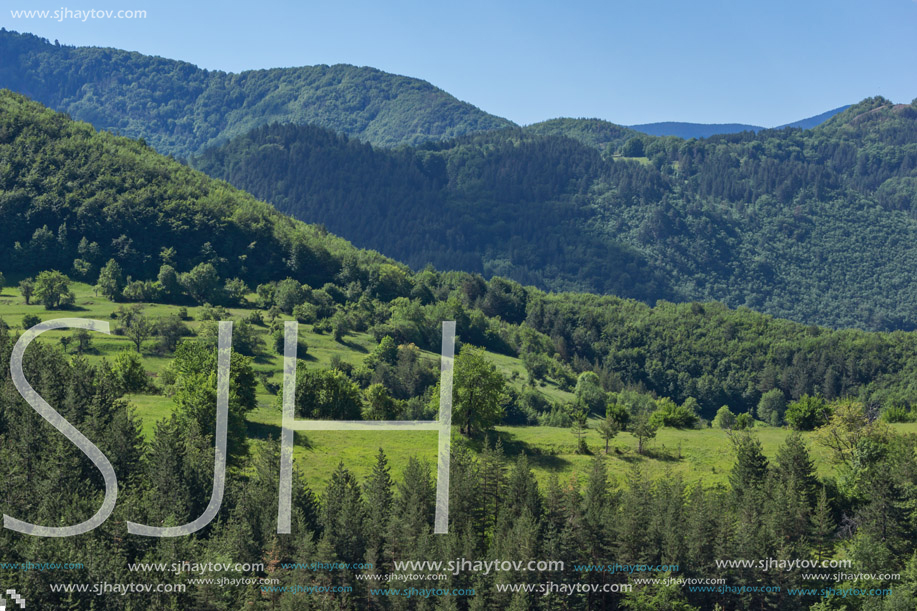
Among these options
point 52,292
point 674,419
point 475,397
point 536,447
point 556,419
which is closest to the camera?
point 536,447

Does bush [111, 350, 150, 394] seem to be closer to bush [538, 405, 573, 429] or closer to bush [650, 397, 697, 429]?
bush [538, 405, 573, 429]

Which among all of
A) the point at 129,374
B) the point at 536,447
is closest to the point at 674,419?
the point at 536,447

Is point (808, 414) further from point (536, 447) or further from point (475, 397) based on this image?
point (475, 397)

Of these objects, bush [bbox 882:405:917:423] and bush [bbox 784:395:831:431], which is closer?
bush [bbox 784:395:831:431]

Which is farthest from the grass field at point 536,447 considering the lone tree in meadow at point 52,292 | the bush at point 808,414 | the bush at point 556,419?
the lone tree in meadow at point 52,292

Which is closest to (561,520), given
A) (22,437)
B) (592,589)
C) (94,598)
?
(592,589)

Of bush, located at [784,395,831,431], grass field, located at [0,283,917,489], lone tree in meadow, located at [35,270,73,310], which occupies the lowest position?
grass field, located at [0,283,917,489]

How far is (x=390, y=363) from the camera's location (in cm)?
16762

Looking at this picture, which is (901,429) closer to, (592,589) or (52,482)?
(592,589)

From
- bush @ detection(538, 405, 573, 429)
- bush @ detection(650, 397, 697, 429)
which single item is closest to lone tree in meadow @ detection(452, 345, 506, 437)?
bush @ detection(650, 397, 697, 429)

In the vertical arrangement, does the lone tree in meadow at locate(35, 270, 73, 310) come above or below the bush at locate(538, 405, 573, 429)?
above

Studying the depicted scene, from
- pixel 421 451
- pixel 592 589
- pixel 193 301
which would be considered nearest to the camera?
pixel 592 589

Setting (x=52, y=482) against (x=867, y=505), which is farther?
(x=867, y=505)

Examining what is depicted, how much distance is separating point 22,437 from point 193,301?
394 ft
